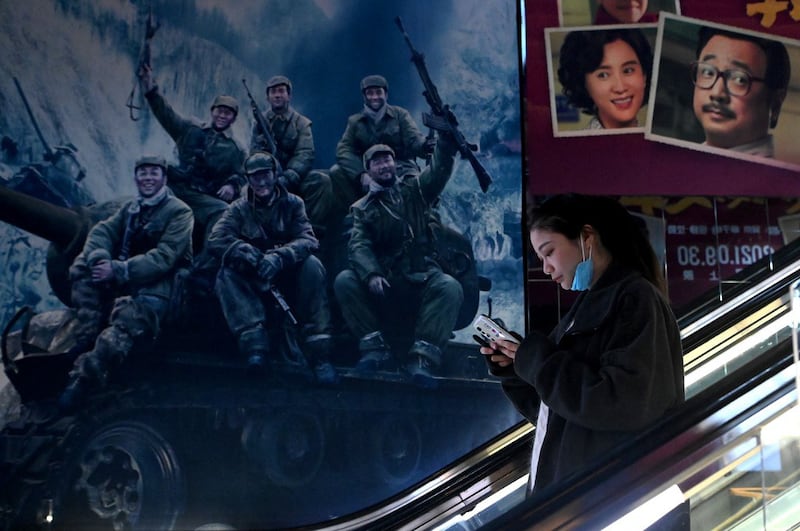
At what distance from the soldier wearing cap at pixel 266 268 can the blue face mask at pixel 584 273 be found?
4600 mm

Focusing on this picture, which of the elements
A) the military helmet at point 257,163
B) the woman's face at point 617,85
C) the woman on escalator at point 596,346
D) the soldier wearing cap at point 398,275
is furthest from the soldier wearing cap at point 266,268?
the woman on escalator at point 596,346

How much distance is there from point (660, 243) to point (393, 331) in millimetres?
2144

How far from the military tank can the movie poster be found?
0.02m

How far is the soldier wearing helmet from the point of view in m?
6.50

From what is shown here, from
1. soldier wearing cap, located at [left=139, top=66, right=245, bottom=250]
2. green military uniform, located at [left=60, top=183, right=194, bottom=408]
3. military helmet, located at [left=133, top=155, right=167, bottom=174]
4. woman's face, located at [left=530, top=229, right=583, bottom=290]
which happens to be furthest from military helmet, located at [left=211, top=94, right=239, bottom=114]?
woman's face, located at [left=530, top=229, right=583, bottom=290]

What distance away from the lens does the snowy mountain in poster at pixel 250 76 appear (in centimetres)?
622

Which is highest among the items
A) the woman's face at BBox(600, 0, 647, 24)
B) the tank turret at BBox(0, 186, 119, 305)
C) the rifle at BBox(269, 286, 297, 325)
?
the woman's face at BBox(600, 0, 647, 24)

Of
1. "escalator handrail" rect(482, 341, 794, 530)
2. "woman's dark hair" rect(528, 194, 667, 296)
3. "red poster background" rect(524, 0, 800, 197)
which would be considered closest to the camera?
"escalator handrail" rect(482, 341, 794, 530)

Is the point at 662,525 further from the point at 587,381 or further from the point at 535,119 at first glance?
the point at 535,119

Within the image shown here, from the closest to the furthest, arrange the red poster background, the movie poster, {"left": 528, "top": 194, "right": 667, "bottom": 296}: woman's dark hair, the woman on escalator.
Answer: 1. the woman on escalator
2. {"left": 528, "top": 194, "right": 667, "bottom": 296}: woman's dark hair
3. the movie poster
4. the red poster background

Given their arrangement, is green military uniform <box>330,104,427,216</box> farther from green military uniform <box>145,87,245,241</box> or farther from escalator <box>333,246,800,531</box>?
escalator <box>333,246,800,531</box>

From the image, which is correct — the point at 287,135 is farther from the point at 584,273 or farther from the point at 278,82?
the point at 584,273

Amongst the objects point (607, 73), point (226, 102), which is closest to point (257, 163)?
point (226, 102)

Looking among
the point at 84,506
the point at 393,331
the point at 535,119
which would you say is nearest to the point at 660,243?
the point at 535,119
